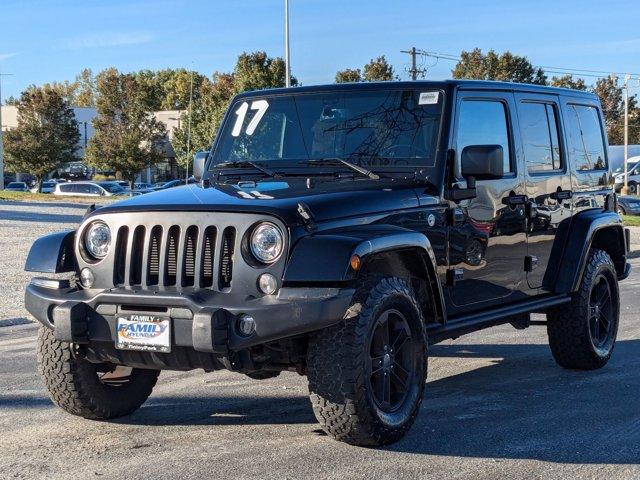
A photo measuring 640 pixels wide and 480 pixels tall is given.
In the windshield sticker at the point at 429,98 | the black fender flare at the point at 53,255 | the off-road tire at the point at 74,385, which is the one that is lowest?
Result: the off-road tire at the point at 74,385

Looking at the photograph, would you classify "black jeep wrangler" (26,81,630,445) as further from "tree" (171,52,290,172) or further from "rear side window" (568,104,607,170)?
"tree" (171,52,290,172)

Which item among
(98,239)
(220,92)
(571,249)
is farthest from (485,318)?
(220,92)

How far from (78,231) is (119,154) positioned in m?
55.3

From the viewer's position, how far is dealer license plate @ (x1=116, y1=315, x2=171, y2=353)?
5.20m

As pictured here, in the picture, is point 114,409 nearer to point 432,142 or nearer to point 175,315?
point 175,315

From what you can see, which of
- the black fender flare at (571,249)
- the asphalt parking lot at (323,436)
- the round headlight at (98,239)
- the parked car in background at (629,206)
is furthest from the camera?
the parked car in background at (629,206)

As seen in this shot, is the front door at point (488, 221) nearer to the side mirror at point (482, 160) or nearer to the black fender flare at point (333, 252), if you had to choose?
the side mirror at point (482, 160)

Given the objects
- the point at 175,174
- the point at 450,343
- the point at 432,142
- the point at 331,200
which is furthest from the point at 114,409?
the point at 175,174

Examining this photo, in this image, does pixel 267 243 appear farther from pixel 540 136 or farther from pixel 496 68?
pixel 496 68

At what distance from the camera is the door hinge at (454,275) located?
Answer: 21.0ft

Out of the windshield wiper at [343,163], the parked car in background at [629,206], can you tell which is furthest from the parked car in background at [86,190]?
the windshield wiper at [343,163]

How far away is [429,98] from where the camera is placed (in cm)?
667

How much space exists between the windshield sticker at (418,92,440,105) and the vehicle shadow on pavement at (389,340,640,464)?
6.48 feet

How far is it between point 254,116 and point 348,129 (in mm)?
864
